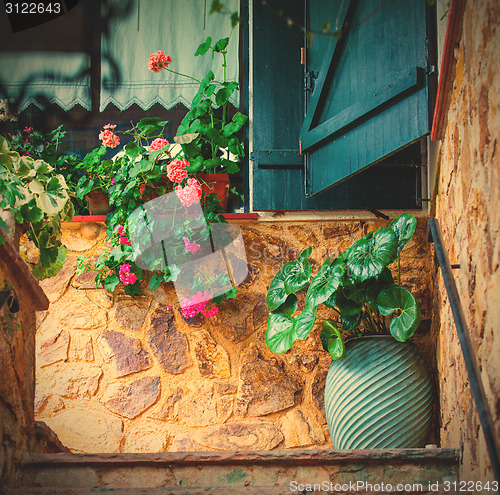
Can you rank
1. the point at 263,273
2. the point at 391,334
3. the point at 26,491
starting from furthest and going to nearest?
the point at 263,273 < the point at 391,334 < the point at 26,491

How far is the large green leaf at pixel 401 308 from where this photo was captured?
2.24 m

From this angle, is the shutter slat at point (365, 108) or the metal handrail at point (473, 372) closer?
the metal handrail at point (473, 372)

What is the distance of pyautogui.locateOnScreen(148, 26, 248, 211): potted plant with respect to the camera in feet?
9.68

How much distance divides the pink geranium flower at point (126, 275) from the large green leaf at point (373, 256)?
1.10 m

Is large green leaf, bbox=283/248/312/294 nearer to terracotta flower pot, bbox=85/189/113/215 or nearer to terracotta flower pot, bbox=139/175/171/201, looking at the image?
terracotta flower pot, bbox=139/175/171/201

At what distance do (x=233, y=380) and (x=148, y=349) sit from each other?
0.46 metres

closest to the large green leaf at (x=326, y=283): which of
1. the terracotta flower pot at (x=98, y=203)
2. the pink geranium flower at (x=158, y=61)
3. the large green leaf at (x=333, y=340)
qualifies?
the large green leaf at (x=333, y=340)

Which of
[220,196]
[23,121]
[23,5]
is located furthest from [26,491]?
[23,5]

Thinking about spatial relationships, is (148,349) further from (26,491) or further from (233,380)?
(26,491)

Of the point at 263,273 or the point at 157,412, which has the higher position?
the point at 263,273

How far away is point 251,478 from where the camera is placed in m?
1.79

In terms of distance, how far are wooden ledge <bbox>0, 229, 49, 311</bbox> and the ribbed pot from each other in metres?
1.26

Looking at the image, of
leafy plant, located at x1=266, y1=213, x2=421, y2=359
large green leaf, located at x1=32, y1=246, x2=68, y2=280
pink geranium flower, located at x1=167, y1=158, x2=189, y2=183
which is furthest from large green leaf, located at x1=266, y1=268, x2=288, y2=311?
large green leaf, located at x1=32, y1=246, x2=68, y2=280

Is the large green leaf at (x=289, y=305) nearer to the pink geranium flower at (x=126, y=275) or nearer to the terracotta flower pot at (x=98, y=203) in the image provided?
the pink geranium flower at (x=126, y=275)
